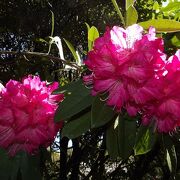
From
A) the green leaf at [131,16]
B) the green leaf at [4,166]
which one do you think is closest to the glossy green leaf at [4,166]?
the green leaf at [4,166]

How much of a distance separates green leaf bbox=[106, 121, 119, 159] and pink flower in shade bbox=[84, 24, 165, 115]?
21 centimetres

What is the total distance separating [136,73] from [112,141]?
0.34 m

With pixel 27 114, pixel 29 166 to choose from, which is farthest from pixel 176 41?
pixel 29 166

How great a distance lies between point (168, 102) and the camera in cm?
108

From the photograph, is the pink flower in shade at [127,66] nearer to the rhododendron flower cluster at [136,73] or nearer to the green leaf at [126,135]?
the rhododendron flower cluster at [136,73]

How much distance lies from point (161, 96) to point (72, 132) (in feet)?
0.90

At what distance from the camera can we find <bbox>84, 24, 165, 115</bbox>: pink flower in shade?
103cm

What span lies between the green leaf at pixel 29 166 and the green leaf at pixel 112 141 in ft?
1.05

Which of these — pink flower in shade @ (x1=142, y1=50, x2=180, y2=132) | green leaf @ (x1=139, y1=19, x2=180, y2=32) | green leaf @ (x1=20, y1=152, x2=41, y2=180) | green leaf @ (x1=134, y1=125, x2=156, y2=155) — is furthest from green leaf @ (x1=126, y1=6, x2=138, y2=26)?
green leaf @ (x1=20, y1=152, x2=41, y2=180)

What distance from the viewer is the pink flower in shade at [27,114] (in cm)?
125

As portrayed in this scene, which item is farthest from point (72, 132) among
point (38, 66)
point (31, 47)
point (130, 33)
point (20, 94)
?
point (31, 47)

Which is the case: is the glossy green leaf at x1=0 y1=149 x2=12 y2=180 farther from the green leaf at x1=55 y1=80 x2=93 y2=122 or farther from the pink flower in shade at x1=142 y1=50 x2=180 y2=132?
the pink flower in shade at x1=142 y1=50 x2=180 y2=132

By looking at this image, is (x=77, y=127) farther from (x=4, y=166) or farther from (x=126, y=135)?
(x=4, y=166)

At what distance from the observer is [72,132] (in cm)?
121
